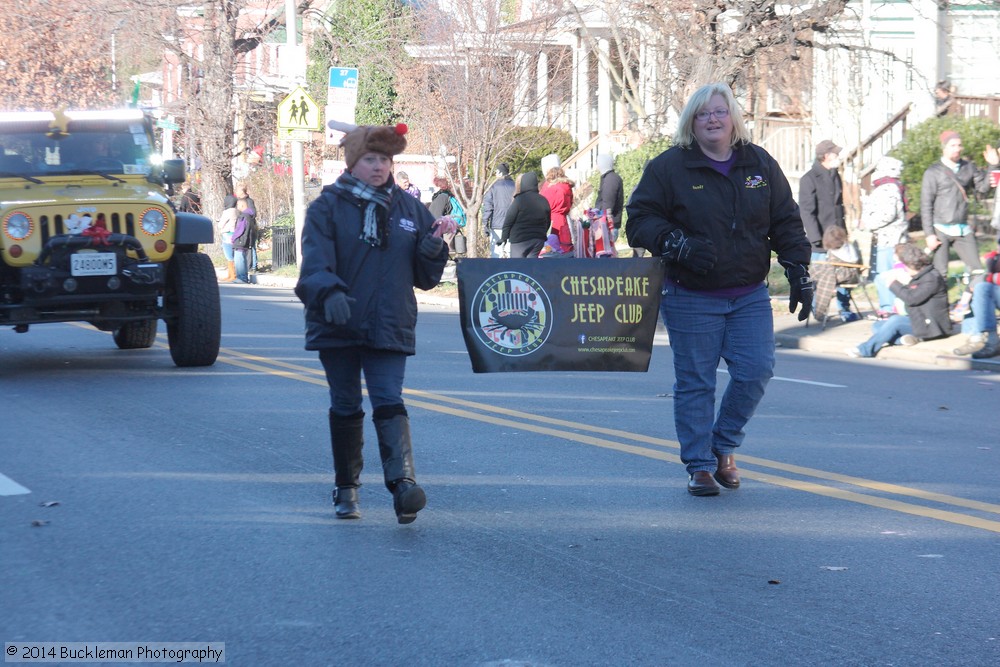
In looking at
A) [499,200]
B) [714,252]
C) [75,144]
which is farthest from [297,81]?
[714,252]

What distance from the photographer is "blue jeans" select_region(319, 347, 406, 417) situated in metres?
6.09

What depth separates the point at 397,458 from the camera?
19.9 ft

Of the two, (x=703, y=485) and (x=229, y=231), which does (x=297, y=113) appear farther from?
(x=703, y=485)

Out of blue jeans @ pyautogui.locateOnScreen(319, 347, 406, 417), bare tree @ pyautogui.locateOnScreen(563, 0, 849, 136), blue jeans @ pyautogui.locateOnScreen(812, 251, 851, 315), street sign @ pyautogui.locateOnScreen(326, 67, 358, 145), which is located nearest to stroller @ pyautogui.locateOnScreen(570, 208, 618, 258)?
blue jeans @ pyautogui.locateOnScreen(812, 251, 851, 315)

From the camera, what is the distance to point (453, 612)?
497 cm

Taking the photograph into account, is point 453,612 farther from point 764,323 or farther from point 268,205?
point 268,205

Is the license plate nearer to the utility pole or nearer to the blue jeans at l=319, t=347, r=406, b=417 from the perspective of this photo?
the blue jeans at l=319, t=347, r=406, b=417

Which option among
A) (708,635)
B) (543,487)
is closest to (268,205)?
(543,487)

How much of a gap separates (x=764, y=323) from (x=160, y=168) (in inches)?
284

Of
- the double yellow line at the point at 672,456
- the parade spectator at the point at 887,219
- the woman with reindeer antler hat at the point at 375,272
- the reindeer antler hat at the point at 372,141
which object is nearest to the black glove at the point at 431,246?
the woman with reindeer antler hat at the point at 375,272

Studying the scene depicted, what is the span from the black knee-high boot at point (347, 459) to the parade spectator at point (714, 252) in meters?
1.68

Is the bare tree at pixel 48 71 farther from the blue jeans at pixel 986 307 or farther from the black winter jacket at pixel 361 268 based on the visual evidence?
the black winter jacket at pixel 361 268

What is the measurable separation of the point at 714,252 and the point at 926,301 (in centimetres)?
819

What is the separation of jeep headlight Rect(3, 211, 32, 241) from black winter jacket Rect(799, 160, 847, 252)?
9.37 m
